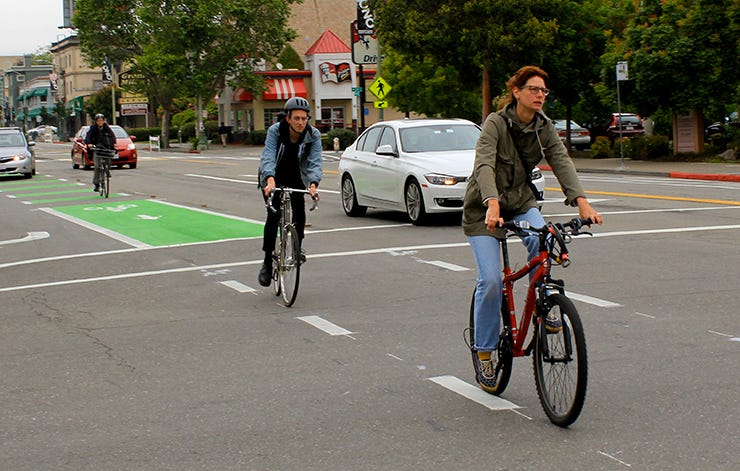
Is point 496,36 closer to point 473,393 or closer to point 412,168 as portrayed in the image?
point 412,168

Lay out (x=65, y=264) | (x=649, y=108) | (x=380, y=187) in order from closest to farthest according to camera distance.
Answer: (x=65, y=264), (x=380, y=187), (x=649, y=108)

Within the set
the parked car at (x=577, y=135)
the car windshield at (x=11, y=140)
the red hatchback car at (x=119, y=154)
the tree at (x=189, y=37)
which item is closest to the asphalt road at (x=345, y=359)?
the car windshield at (x=11, y=140)

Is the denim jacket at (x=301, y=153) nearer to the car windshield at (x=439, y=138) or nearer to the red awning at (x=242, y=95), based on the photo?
the car windshield at (x=439, y=138)

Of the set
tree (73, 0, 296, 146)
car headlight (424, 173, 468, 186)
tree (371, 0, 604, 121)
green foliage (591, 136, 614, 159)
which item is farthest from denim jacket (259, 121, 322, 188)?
tree (73, 0, 296, 146)

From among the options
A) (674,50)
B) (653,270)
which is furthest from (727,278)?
(674,50)

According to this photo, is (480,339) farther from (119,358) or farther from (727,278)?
(727,278)

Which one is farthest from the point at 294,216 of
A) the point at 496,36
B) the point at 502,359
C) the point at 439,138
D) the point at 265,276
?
the point at 496,36

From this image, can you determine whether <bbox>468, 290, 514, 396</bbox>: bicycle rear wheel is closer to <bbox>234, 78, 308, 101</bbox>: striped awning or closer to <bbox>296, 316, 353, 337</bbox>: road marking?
<bbox>296, 316, 353, 337</bbox>: road marking

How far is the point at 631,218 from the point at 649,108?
61.0 ft

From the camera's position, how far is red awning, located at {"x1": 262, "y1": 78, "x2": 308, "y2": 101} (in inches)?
2916

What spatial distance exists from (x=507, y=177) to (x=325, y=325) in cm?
313

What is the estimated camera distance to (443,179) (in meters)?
15.9

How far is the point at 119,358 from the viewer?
782 centimetres

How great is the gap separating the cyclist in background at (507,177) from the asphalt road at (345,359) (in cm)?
54
